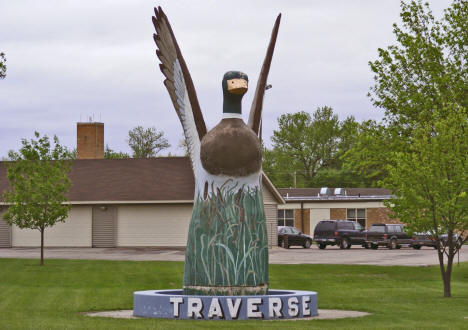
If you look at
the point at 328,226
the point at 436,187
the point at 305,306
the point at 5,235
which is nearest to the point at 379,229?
the point at 328,226

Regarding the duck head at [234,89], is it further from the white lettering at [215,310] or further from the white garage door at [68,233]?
the white garage door at [68,233]

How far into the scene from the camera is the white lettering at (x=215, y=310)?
14992 millimetres

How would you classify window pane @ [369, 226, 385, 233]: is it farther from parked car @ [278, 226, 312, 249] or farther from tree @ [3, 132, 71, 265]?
tree @ [3, 132, 71, 265]

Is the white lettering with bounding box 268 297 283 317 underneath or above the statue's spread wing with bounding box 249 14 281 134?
underneath

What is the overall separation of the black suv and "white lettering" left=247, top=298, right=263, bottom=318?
115 feet

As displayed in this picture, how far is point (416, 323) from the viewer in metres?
15.2

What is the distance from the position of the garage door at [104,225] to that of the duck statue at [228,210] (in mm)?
31628

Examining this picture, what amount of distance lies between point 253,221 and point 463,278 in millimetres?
15359

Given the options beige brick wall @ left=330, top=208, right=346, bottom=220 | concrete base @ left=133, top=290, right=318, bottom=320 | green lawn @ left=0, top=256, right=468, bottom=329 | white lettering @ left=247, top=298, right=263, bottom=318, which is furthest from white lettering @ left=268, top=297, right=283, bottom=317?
beige brick wall @ left=330, top=208, right=346, bottom=220

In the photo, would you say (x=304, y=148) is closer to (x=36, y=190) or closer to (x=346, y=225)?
(x=346, y=225)

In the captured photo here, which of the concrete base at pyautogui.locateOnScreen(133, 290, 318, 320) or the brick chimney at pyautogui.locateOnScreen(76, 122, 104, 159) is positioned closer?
the concrete base at pyautogui.locateOnScreen(133, 290, 318, 320)

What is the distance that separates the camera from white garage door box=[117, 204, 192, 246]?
154 ft

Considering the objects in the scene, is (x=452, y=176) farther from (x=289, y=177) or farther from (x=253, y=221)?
(x=289, y=177)

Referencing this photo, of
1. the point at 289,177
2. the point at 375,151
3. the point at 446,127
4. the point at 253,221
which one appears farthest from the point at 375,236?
the point at 289,177
